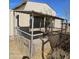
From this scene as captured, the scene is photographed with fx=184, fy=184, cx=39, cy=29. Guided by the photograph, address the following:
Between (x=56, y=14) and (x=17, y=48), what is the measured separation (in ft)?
1.82

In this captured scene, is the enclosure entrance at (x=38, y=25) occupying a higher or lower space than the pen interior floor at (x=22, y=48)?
higher

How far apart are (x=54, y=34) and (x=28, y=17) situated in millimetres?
332

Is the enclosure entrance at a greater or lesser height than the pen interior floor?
greater

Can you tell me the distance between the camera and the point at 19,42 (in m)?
1.98

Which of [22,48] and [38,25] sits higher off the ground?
[38,25]
